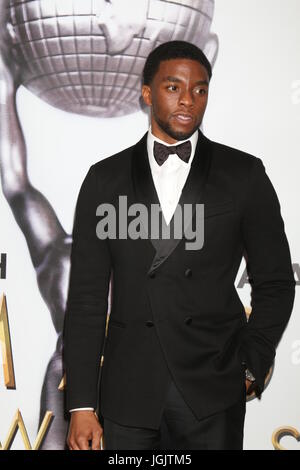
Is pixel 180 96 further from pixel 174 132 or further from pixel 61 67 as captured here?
pixel 61 67

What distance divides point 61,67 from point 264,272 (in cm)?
136

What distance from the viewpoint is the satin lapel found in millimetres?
2002

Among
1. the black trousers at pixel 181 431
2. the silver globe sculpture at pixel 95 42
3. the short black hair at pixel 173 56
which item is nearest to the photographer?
the black trousers at pixel 181 431

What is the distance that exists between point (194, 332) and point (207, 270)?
0.21 meters

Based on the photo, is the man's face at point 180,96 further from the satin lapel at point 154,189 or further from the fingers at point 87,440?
the fingers at point 87,440

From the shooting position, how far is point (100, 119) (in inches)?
109

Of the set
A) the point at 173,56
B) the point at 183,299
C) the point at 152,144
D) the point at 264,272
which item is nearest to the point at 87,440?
the point at 183,299

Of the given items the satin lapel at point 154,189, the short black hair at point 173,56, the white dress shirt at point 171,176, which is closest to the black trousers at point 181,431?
the satin lapel at point 154,189

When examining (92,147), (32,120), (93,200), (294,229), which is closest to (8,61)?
(32,120)

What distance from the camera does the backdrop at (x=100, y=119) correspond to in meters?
2.72

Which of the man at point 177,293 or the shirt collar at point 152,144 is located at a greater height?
the shirt collar at point 152,144

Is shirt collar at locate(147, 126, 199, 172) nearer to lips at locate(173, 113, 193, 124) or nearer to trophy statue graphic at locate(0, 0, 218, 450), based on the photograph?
lips at locate(173, 113, 193, 124)

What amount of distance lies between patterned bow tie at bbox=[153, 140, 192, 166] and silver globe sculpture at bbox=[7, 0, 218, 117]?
65 cm

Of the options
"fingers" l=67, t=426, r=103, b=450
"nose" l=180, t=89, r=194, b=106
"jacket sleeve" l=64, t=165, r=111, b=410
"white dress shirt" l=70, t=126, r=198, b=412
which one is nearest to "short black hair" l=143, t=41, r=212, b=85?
"nose" l=180, t=89, r=194, b=106
